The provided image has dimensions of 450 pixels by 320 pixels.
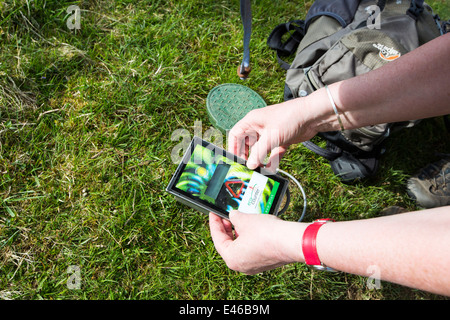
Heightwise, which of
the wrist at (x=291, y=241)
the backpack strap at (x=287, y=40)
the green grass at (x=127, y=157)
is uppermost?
the backpack strap at (x=287, y=40)

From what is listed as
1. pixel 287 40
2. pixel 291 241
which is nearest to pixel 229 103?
pixel 287 40

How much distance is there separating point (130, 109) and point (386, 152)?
168 centimetres

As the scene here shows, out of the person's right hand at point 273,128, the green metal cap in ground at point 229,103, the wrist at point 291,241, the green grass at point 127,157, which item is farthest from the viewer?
the green metal cap in ground at point 229,103

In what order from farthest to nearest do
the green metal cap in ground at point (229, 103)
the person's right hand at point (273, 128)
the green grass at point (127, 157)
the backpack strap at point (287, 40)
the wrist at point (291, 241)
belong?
the backpack strap at point (287, 40) < the green metal cap in ground at point (229, 103) < the green grass at point (127, 157) < the person's right hand at point (273, 128) < the wrist at point (291, 241)

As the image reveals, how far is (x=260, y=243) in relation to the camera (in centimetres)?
119

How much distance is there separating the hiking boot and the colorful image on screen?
1089 millimetres

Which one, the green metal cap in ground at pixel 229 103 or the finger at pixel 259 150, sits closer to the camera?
the finger at pixel 259 150

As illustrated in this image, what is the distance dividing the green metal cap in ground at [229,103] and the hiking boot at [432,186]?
1.11 m

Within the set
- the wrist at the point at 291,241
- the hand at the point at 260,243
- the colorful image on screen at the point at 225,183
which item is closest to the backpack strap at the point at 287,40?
the colorful image on screen at the point at 225,183

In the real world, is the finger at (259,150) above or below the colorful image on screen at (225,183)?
above

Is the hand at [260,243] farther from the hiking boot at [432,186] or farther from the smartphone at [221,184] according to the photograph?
the hiking boot at [432,186]

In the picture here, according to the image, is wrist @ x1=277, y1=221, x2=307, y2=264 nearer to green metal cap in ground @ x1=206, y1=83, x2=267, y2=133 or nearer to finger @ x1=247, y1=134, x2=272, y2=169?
finger @ x1=247, y1=134, x2=272, y2=169

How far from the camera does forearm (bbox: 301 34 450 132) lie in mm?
1167

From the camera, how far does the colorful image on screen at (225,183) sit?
5.08ft
